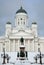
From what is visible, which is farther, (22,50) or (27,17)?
(27,17)

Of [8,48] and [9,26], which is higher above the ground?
[9,26]

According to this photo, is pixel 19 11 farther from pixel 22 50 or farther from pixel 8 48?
pixel 22 50

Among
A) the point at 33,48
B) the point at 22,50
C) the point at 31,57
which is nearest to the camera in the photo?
the point at 22,50

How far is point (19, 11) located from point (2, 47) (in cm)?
1493

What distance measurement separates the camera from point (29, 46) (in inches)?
3231

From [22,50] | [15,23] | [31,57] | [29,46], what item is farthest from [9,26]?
[22,50]

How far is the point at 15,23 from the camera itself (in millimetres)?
88875

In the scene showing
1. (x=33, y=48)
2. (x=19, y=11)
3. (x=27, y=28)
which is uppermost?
(x=19, y=11)

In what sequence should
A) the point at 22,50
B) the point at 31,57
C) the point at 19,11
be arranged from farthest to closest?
the point at 19,11
the point at 31,57
the point at 22,50

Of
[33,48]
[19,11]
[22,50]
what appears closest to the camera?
[22,50]

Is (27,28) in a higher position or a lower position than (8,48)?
higher

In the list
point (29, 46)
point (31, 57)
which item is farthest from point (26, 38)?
point (31, 57)

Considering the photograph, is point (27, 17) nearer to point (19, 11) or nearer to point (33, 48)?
point (19, 11)

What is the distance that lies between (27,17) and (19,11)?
362 cm
